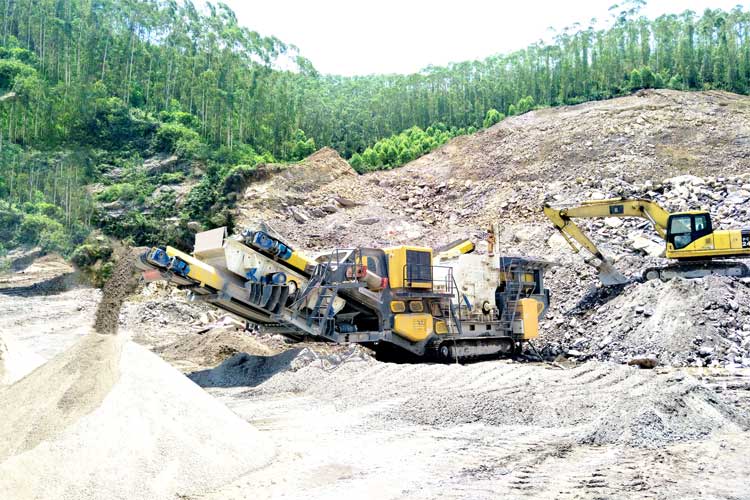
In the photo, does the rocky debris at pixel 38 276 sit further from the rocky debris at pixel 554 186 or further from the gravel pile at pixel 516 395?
the gravel pile at pixel 516 395

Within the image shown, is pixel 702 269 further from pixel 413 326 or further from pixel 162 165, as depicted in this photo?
pixel 162 165

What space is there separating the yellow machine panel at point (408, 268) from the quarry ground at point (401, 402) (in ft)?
5.03

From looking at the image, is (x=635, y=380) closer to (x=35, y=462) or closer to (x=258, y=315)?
(x=258, y=315)

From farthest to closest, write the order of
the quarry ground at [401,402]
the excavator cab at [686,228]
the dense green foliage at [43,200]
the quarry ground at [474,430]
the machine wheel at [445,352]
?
the dense green foliage at [43,200]
the excavator cab at [686,228]
the machine wheel at [445,352]
the quarry ground at [474,430]
the quarry ground at [401,402]

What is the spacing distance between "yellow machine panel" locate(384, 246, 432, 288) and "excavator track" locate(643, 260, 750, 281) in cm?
714

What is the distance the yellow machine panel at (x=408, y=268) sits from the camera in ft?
43.5

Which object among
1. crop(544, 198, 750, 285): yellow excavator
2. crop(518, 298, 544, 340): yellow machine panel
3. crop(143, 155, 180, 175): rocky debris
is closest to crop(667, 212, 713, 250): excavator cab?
crop(544, 198, 750, 285): yellow excavator

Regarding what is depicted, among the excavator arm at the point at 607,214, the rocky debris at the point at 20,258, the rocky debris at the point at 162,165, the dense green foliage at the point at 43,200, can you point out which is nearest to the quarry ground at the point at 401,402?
the excavator arm at the point at 607,214

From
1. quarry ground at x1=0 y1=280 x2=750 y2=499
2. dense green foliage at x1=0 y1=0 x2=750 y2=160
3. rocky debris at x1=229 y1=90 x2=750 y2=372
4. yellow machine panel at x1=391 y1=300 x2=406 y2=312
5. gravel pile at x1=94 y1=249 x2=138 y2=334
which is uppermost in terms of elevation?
dense green foliage at x1=0 y1=0 x2=750 y2=160

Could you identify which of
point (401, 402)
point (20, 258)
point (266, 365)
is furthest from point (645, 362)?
point (20, 258)

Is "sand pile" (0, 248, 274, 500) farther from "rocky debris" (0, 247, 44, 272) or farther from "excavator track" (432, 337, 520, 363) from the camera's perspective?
"rocky debris" (0, 247, 44, 272)

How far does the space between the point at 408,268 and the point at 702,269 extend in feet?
26.1

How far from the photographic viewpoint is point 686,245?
17.0 m

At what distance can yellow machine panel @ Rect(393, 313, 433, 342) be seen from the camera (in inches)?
522
